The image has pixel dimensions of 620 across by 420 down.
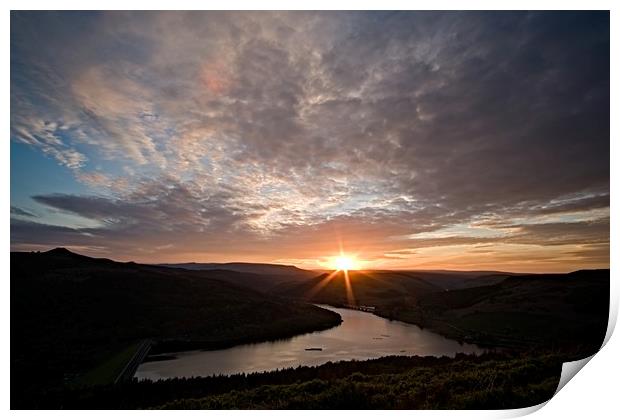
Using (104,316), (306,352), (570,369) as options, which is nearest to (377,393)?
(570,369)

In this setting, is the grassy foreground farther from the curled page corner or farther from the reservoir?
the reservoir

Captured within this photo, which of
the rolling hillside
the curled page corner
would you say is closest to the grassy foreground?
the curled page corner

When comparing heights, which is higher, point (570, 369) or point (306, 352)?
point (570, 369)

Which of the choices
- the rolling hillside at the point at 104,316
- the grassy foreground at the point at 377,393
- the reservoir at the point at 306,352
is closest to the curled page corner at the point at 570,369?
the grassy foreground at the point at 377,393

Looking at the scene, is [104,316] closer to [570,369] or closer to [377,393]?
[377,393]

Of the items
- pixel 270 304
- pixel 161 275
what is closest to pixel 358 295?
pixel 270 304

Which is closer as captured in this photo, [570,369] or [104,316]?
[570,369]

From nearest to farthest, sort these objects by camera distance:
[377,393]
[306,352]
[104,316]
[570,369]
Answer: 1. [377,393]
2. [570,369]
3. [306,352]
4. [104,316]

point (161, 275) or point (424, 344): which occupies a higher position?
point (161, 275)
